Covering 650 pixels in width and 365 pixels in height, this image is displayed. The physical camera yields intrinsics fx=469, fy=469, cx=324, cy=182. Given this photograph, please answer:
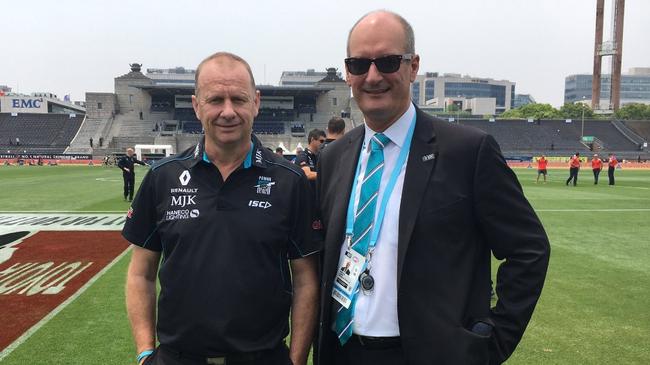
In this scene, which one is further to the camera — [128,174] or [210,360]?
[128,174]

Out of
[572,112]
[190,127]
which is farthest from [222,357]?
[572,112]

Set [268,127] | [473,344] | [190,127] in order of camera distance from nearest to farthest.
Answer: [473,344] < [190,127] < [268,127]

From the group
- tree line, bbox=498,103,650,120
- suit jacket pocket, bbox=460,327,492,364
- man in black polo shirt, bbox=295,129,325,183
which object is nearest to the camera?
suit jacket pocket, bbox=460,327,492,364

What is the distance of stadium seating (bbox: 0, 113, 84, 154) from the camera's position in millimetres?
56375

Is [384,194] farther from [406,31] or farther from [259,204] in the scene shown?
[406,31]

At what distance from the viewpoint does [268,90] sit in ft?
212

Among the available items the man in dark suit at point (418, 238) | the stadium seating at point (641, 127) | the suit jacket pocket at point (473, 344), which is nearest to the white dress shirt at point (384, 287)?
the man in dark suit at point (418, 238)

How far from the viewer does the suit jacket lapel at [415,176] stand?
1.94m

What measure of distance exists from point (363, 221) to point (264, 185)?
20.8 inches

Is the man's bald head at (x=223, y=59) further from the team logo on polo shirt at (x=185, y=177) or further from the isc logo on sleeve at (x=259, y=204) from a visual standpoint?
the isc logo on sleeve at (x=259, y=204)

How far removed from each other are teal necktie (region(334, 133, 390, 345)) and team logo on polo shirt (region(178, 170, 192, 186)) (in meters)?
0.84

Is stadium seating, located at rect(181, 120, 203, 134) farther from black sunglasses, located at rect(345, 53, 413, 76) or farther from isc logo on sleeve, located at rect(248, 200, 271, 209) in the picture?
black sunglasses, located at rect(345, 53, 413, 76)

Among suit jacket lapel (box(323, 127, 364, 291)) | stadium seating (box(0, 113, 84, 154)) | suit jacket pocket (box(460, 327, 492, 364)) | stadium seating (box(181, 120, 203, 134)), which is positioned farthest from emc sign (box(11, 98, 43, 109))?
suit jacket pocket (box(460, 327, 492, 364))

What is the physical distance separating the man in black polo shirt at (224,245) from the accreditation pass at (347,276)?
0.70ft
